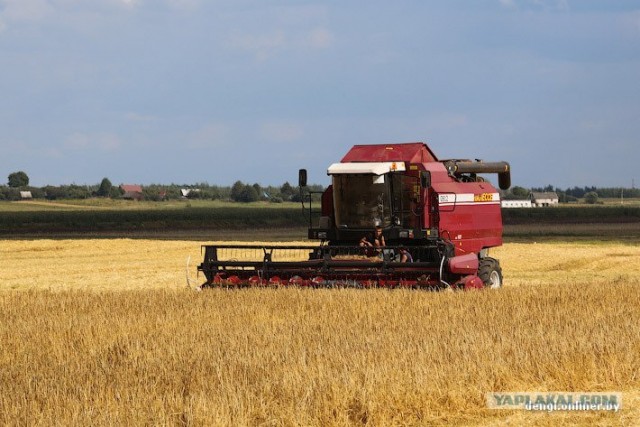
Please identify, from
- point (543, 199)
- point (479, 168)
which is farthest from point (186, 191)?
point (479, 168)

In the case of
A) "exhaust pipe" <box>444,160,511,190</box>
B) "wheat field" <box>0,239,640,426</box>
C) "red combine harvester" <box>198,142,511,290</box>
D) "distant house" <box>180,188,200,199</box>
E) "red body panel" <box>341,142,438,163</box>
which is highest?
"distant house" <box>180,188,200,199</box>

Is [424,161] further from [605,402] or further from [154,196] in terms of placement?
[154,196]

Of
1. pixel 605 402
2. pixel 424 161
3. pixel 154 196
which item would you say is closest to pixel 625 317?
pixel 605 402

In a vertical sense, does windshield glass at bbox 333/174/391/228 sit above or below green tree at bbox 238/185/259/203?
below

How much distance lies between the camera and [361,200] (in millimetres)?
17578

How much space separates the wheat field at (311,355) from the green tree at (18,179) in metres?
137

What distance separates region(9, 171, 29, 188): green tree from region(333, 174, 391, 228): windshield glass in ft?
449

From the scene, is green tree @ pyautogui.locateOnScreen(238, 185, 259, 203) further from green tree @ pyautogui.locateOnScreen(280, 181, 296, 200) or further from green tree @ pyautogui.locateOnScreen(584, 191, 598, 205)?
green tree @ pyautogui.locateOnScreen(584, 191, 598, 205)

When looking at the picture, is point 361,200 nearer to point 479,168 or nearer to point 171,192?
point 479,168

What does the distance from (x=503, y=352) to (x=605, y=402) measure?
1693 millimetres

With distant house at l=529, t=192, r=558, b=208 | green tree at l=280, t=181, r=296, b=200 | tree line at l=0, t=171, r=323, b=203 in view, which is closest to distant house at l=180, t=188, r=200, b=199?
tree line at l=0, t=171, r=323, b=203

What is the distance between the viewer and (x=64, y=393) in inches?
308

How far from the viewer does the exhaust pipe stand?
18.4 meters

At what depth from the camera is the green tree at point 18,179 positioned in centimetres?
14775
